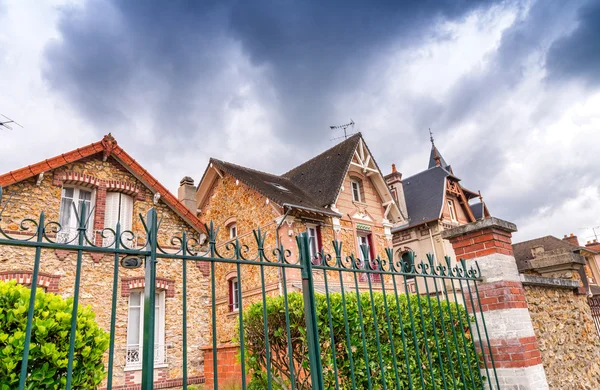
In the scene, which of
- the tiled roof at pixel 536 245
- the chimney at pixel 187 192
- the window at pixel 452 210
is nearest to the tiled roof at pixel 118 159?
the chimney at pixel 187 192

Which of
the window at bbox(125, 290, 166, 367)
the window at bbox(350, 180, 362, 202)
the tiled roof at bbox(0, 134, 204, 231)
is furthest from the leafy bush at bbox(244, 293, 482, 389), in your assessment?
the window at bbox(350, 180, 362, 202)

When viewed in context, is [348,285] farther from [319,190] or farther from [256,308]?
[256,308]

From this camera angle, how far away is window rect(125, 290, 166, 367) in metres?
10.1

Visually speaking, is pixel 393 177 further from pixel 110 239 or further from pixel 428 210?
pixel 110 239

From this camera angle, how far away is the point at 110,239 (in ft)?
32.6

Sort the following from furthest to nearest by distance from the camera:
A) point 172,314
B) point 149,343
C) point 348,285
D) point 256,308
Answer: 1. point 348,285
2. point 172,314
3. point 256,308
4. point 149,343

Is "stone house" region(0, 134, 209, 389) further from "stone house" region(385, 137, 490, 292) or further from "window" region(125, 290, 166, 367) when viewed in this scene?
"stone house" region(385, 137, 490, 292)

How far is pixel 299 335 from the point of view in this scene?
191 inches

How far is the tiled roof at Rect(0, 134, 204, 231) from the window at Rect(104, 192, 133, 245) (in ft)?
2.57

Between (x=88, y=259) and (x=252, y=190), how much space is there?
610 centimetres

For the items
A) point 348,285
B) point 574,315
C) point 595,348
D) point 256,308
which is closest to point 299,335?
point 256,308

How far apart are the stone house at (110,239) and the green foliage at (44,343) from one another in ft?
18.6

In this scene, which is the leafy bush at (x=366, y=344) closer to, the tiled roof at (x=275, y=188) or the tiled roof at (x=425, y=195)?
the tiled roof at (x=275, y=188)

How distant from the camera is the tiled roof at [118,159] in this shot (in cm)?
944
